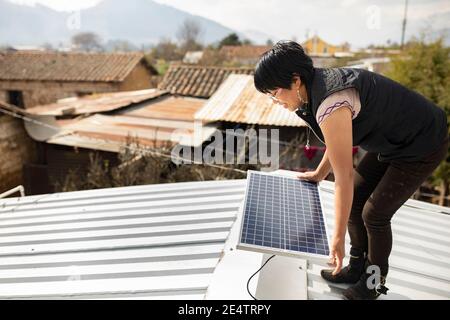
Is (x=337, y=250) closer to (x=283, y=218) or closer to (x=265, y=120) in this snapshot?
(x=283, y=218)

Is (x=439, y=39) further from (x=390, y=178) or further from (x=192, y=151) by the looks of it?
(x=390, y=178)

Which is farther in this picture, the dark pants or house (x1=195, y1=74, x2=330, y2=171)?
house (x1=195, y1=74, x2=330, y2=171)

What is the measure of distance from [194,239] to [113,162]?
5608mm

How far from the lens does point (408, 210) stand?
11.9ft

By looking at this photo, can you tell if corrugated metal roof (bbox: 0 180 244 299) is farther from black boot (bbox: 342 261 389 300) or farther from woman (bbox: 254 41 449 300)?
woman (bbox: 254 41 449 300)

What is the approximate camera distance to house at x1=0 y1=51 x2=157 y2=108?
69.7 feet

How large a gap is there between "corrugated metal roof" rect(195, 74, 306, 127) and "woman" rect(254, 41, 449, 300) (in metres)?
5.82

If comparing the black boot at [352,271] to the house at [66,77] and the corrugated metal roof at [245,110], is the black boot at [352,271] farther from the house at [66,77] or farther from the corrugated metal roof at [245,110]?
the house at [66,77]

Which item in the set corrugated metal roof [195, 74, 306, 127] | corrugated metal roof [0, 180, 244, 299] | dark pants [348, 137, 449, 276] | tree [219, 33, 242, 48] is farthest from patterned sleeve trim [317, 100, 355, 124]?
tree [219, 33, 242, 48]

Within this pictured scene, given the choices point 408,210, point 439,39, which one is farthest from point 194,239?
point 439,39

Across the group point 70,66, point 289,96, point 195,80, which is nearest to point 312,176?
point 289,96

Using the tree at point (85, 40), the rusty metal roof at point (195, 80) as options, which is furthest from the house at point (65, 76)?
Answer: the tree at point (85, 40)

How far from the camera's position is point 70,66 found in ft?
74.8
